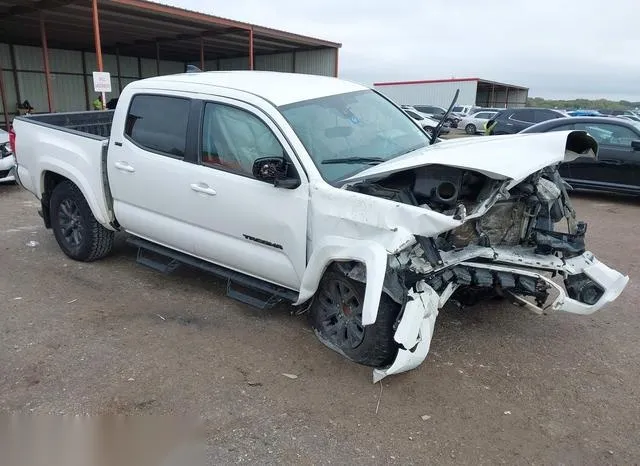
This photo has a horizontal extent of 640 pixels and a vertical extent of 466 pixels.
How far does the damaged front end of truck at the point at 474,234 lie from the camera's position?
3.11 meters

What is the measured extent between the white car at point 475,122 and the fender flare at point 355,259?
88.5 ft

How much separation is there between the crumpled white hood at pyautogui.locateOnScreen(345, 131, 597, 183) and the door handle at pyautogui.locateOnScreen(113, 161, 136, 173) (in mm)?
2185

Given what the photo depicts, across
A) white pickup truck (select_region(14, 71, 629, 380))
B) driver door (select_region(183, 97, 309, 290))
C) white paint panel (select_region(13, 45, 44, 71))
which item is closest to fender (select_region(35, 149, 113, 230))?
white pickup truck (select_region(14, 71, 629, 380))

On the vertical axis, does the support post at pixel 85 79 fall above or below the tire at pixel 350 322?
above

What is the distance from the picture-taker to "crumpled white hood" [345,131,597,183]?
10.2 ft

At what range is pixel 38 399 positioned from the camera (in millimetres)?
3180

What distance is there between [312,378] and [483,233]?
1499 mm

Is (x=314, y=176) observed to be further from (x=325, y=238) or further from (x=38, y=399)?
(x=38, y=399)

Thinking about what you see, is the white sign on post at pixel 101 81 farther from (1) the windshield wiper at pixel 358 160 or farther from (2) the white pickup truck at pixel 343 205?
(1) the windshield wiper at pixel 358 160

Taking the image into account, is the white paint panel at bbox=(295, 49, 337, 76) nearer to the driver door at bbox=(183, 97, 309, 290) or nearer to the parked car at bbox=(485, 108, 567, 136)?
the parked car at bbox=(485, 108, 567, 136)

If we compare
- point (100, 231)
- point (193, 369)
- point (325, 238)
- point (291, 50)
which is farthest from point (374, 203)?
point (291, 50)

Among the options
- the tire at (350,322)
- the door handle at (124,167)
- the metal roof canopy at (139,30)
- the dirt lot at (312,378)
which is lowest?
the dirt lot at (312,378)

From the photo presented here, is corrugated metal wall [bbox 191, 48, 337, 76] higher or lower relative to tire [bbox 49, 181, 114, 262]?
higher

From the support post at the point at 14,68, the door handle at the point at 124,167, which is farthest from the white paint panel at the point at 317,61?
the door handle at the point at 124,167
